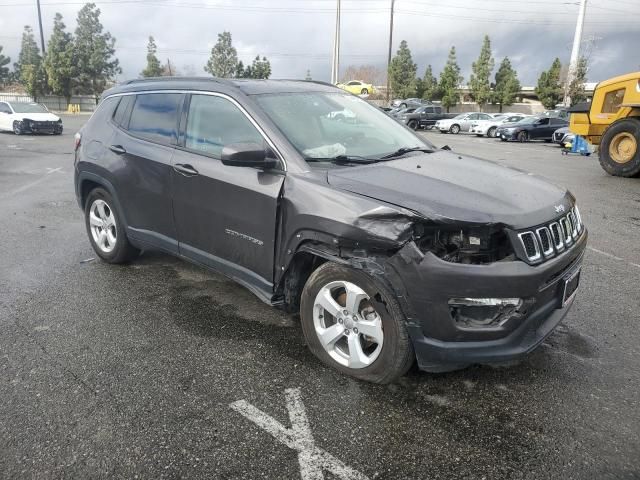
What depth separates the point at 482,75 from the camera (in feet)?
183

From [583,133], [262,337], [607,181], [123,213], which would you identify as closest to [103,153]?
[123,213]

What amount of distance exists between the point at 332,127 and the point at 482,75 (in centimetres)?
5723

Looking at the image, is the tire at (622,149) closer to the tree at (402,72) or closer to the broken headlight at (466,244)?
the broken headlight at (466,244)

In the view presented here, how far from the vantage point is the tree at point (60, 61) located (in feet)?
169

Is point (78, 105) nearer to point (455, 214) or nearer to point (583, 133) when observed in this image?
point (583, 133)

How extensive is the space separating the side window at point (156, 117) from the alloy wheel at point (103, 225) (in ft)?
2.99

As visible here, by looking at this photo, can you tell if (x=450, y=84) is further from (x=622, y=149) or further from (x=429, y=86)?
(x=622, y=149)

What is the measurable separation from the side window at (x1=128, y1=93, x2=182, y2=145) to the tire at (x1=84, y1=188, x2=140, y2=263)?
78 cm

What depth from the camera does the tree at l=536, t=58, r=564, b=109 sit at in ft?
170

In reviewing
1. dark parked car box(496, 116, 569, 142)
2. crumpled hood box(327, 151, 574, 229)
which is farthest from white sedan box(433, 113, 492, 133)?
crumpled hood box(327, 151, 574, 229)

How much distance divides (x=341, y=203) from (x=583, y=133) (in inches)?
495

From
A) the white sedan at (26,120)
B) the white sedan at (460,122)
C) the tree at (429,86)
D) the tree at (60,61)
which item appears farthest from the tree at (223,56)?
the white sedan at (26,120)

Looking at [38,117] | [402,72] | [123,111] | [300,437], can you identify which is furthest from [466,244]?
[402,72]

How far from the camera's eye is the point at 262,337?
12.1ft
